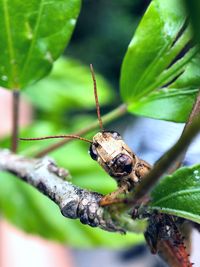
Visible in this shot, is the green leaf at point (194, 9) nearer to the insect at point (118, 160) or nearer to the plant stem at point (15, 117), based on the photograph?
the insect at point (118, 160)

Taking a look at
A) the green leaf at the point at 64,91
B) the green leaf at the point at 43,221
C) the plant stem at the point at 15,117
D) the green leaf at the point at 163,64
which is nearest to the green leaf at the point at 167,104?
the green leaf at the point at 163,64

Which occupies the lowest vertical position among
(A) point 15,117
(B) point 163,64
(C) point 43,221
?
(C) point 43,221

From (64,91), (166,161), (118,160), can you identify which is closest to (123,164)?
(118,160)

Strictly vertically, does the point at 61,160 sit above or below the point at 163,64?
below

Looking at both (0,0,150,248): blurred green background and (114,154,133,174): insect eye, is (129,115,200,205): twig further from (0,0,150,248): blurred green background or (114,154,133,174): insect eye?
(0,0,150,248): blurred green background

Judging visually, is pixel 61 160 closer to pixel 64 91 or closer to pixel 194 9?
pixel 64 91

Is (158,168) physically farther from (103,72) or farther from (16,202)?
(103,72)
